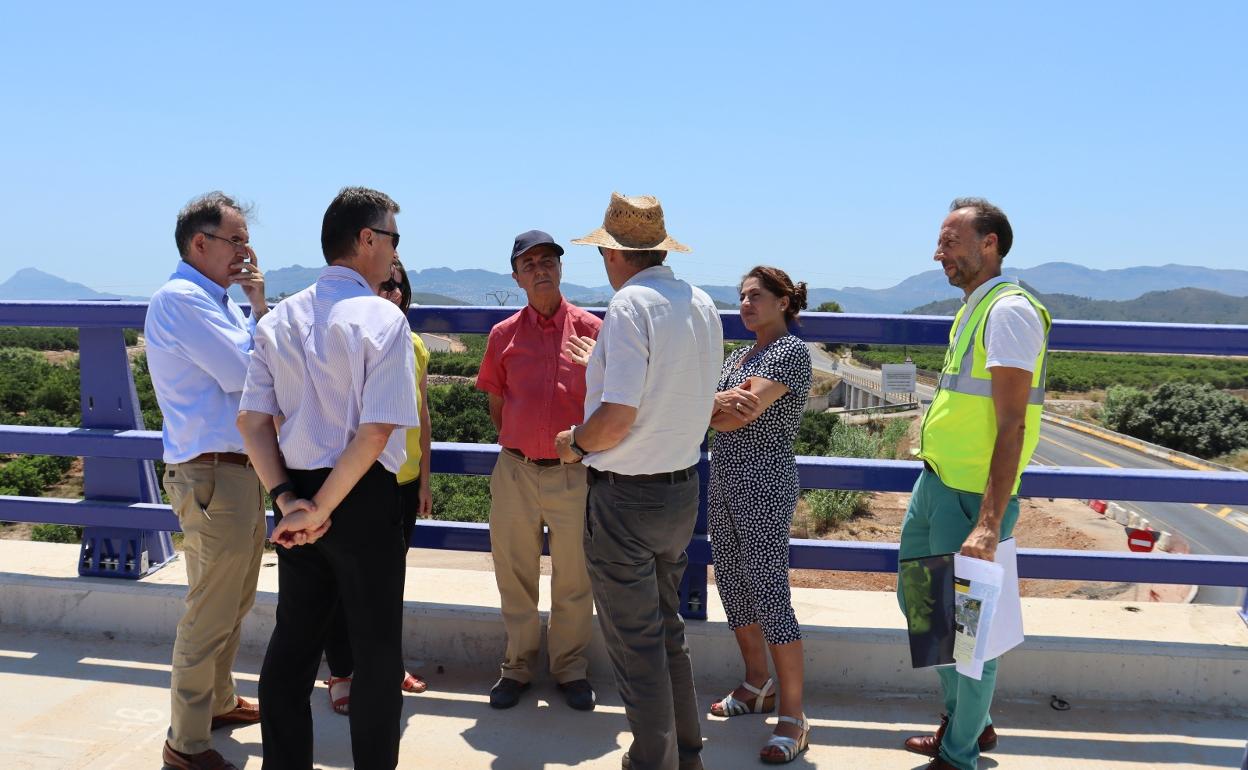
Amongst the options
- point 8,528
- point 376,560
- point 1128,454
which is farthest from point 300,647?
point 1128,454

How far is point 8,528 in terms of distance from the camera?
18.7m

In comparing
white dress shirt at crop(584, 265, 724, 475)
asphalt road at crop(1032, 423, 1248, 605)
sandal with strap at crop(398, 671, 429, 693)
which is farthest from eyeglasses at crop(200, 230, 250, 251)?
asphalt road at crop(1032, 423, 1248, 605)

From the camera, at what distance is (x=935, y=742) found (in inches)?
132

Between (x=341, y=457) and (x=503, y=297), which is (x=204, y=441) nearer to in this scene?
(x=341, y=457)

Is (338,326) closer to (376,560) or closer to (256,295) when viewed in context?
(376,560)

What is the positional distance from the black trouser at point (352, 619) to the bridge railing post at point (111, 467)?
2008 millimetres

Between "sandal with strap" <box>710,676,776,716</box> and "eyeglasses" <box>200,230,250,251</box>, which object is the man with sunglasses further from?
"sandal with strap" <box>710,676,776,716</box>

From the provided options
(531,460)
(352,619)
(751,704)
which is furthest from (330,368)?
(751,704)

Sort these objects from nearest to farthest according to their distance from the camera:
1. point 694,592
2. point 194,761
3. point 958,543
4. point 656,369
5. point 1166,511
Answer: point 656,369
point 958,543
point 194,761
point 694,592
point 1166,511

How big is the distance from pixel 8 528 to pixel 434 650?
18647 millimetres

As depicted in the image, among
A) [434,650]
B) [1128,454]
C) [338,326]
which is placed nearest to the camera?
[338,326]

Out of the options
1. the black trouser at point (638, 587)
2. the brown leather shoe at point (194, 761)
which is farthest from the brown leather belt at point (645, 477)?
the brown leather shoe at point (194, 761)

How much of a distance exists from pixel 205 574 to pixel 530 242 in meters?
1.64

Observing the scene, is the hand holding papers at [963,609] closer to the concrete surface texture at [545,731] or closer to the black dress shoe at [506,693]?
the concrete surface texture at [545,731]
